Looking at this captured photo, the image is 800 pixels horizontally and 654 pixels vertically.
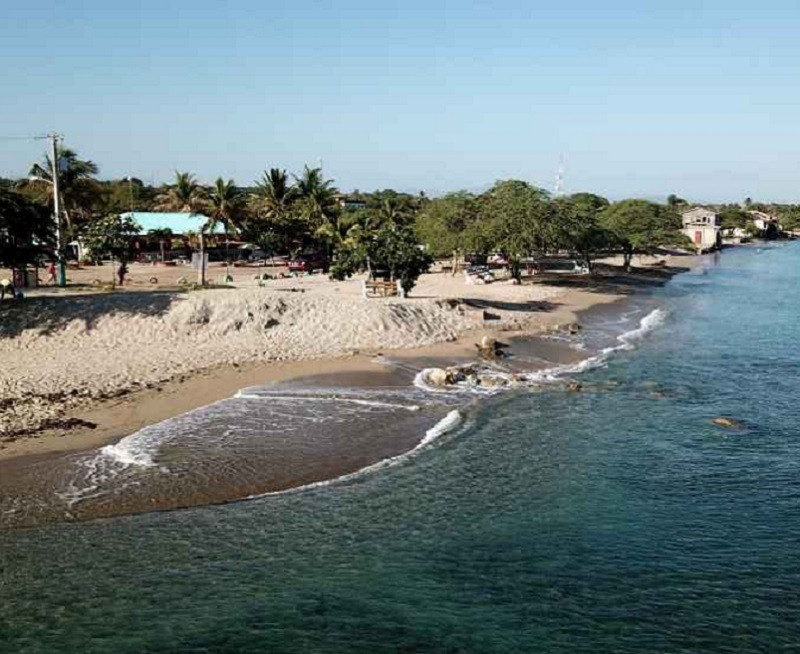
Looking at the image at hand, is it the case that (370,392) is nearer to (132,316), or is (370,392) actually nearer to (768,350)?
(132,316)

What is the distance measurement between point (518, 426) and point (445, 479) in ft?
18.5

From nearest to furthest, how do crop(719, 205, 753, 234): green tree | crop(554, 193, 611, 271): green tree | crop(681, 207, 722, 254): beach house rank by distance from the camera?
1. crop(554, 193, 611, 271): green tree
2. crop(681, 207, 722, 254): beach house
3. crop(719, 205, 753, 234): green tree

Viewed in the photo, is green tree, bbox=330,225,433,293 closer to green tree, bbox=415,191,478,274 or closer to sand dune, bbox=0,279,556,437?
sand dune, bbox=0,279,556,437

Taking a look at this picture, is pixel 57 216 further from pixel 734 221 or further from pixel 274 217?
pixel 734 221

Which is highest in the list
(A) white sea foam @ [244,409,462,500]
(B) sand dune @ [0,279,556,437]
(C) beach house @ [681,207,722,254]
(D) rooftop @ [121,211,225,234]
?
(C) beach house @ [681,207,722,254]

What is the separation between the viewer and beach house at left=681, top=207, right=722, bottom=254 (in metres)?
146

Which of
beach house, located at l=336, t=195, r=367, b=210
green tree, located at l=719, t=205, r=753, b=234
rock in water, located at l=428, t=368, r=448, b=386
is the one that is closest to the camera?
rock in water, located at l=428, t=368, r=448, b=386

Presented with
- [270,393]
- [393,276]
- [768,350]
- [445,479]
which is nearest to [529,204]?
[393,276]

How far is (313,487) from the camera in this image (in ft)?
64.5

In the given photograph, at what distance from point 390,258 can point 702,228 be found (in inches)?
4700

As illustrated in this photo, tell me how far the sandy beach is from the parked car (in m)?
16.7

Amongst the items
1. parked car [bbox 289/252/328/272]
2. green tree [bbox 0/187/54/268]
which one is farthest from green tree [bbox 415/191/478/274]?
green tree [bbox 0/187/54/268]

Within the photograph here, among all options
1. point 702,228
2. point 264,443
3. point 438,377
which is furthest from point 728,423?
point 702,228

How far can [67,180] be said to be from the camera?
62156 mm
